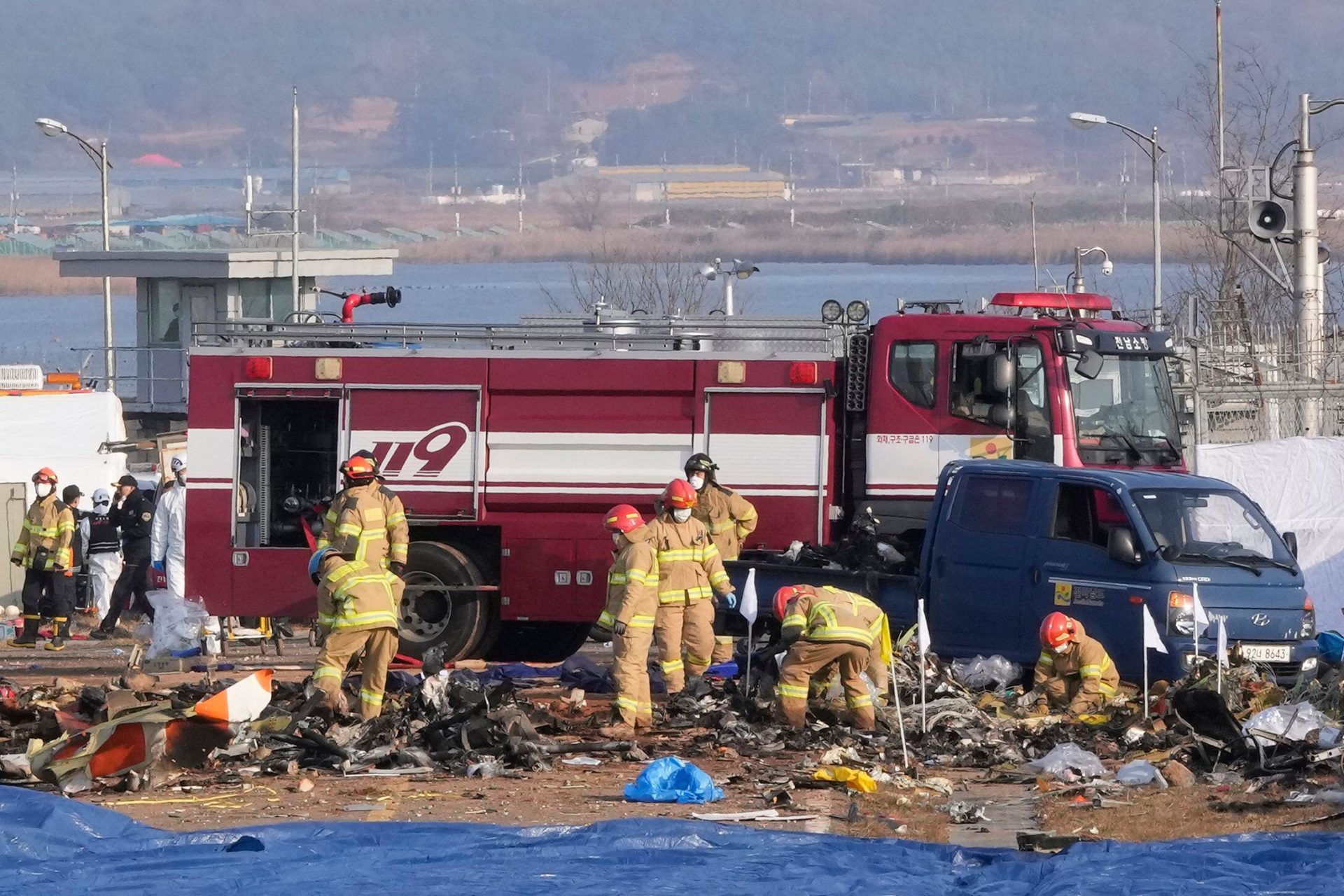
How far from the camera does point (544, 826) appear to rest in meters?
9.56

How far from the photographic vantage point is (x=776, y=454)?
15.8m

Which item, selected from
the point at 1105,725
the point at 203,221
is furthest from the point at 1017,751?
the point at 203,221

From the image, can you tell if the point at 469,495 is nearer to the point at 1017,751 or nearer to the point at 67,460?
the point at 1017,751

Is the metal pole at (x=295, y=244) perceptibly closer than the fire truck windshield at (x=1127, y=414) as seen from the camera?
No

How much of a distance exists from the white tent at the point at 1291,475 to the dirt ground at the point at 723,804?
8.54m

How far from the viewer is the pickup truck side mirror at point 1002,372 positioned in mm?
15195

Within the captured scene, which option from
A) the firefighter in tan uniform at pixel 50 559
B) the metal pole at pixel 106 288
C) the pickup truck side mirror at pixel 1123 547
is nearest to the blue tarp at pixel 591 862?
the pickup truck side mirror at pixel 1123 547

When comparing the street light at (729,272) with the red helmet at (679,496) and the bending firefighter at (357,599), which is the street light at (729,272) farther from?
the bending firefighter at (357,599)

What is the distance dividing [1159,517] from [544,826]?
564 centimetres

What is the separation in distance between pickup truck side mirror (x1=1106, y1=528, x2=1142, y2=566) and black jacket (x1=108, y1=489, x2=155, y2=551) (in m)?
9.86

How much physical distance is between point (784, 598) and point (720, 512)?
100 inches

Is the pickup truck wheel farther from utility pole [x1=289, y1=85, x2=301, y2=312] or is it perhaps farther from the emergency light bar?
utility pole [x1=289, y1=85, x2=301, y2=312]

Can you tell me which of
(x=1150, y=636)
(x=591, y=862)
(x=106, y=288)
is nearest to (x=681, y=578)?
(x=1150, y=636)

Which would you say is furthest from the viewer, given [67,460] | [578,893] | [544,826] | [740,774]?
[67,460]
